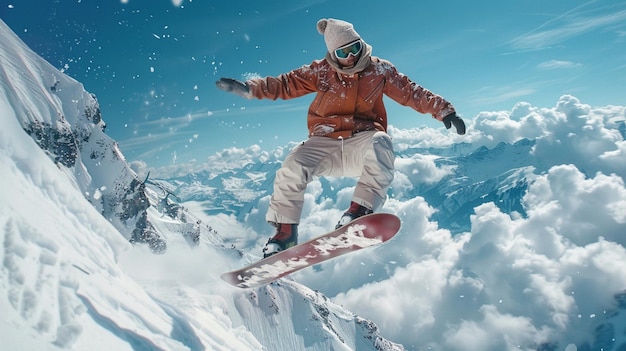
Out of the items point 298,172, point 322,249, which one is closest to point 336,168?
point 298,172

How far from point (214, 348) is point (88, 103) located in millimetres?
110447

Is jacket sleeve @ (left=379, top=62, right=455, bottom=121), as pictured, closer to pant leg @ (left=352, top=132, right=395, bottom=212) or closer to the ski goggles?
the ski goggles

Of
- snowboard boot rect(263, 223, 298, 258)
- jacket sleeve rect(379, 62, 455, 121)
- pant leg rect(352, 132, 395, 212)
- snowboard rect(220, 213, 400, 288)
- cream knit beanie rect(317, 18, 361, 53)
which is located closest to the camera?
snowboard rect(220, 213, 400, 288)

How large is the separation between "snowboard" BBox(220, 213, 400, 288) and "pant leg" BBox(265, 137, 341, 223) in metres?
0.52

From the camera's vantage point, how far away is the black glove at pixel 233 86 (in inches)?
226

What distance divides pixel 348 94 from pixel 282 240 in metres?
2.37

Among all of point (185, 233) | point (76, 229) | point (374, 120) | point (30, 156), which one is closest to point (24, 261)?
point (76, 229)

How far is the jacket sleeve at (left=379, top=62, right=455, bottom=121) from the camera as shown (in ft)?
19.1

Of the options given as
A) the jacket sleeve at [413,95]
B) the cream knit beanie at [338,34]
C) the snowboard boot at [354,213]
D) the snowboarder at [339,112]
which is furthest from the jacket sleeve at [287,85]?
the snowboard boot at [354,213]

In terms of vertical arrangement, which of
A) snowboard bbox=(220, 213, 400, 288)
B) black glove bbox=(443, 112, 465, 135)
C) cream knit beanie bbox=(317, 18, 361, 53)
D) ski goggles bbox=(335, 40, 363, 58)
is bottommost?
snowboard bbox=(220, 213, 400, 288)

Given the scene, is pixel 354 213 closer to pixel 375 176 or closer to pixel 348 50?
pixel 375 176

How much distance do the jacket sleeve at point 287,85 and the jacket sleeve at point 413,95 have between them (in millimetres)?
1152

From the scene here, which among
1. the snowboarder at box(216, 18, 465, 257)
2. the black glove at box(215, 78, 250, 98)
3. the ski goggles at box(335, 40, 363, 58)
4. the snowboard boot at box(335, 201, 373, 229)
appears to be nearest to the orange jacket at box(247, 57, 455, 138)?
the snowboarder at box(216, 18, 465, 257)

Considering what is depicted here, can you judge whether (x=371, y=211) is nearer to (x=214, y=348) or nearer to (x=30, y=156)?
(x=214, y=348)
